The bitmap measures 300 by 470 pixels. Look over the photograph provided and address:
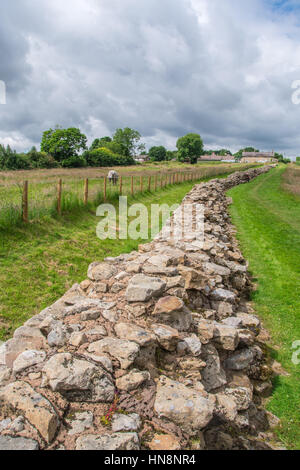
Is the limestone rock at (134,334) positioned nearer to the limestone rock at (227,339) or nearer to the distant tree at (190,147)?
the limestone rock at (227,339)

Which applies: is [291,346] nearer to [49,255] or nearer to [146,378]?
[146,378]

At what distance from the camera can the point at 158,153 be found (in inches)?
5364

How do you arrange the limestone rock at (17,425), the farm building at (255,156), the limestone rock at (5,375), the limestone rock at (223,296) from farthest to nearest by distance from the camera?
the farm building at (255,156)
the limestone rock at (223,296)
the limestone rock at (5,375)
the limestone rock at (17,425)

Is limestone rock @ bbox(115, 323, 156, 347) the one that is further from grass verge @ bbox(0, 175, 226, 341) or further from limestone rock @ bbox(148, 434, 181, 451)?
grass verge @ bbox(0, 175, 226, 341)

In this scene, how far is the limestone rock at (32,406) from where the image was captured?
7.80 ft

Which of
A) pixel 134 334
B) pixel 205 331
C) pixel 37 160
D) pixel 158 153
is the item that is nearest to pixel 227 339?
pixel 205 331

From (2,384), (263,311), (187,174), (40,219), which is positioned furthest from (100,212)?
(187,174)

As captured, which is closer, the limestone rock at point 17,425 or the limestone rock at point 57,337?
the limestone rock at point 17,425

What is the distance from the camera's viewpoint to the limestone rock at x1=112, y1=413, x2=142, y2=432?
2.50 metres

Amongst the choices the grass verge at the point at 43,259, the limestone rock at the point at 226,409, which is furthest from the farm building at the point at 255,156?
the limestone rock at the point at 226,409

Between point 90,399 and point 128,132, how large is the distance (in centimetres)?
11702

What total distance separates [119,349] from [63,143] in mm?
77243

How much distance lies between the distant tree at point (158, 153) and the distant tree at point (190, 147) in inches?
960

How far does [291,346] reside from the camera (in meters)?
5.20
